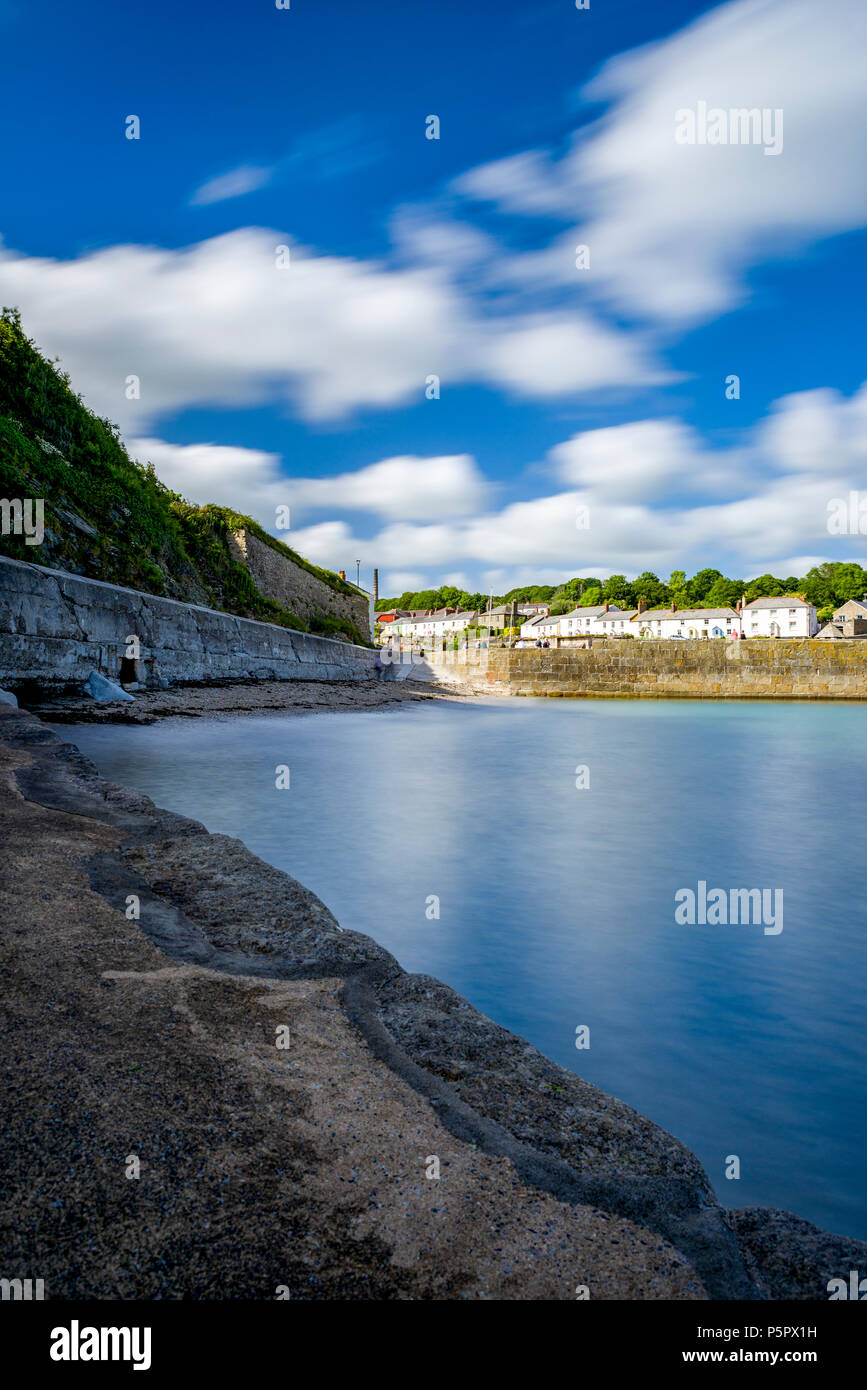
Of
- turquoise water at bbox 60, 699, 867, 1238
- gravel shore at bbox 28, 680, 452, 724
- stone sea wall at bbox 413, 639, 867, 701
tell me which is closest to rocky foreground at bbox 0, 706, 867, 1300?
turquoise water at bbox 60, 699, 867, 1238

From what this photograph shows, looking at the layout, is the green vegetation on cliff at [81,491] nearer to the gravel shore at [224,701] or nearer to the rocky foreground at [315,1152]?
the gravel shore at [224,701]

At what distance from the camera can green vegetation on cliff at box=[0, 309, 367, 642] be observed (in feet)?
44.4

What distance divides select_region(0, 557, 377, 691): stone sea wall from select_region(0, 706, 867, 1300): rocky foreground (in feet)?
26.5

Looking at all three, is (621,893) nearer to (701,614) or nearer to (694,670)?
(694,670)

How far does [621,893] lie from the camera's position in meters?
5.65

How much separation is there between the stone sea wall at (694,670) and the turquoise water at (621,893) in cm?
1951

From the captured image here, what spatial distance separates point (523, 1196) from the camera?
1547mm

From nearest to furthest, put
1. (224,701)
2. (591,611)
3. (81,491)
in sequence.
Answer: (224,701)
(81,491)
(591,611)

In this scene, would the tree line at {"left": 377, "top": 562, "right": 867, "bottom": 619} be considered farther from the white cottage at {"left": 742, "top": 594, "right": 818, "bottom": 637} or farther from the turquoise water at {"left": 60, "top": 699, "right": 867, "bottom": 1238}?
the turquoise water at {"left": 60, "top": 699, "right": 867, "bottom": 1238}

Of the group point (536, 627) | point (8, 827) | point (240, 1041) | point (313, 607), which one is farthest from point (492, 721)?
point (536, 627)

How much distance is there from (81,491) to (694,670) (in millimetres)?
26906

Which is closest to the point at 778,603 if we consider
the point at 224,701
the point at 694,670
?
the point at 694,670

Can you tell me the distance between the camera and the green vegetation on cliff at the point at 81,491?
13.5 m
